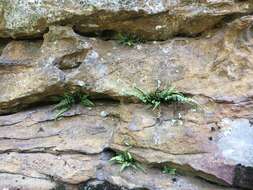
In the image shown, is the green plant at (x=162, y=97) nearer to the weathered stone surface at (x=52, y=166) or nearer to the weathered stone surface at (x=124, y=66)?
the weathered stone surface at (x=124, y=66)

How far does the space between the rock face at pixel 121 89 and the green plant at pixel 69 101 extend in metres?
0.10

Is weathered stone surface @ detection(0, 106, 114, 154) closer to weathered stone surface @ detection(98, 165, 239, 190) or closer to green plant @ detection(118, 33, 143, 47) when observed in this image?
weathered stone surface @ detection(98, 165, 239, 190)

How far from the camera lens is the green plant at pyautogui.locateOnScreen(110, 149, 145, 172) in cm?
621

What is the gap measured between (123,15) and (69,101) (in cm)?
173

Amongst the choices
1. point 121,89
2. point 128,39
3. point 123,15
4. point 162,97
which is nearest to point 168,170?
point 162,97

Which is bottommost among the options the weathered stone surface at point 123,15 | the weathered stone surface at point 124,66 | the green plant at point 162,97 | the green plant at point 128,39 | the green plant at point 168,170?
the green plant at point 168,170

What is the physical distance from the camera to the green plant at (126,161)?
20.4ft

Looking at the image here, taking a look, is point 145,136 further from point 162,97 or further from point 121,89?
point 121,89

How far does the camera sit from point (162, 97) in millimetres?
6641

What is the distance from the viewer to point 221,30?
695 cm

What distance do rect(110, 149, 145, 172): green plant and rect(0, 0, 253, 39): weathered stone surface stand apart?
218 cm

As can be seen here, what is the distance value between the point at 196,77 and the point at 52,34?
2574 millimetres

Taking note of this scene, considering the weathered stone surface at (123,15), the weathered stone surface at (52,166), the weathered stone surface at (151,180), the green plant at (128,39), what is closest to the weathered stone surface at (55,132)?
the weathered stone surface at (52,166)

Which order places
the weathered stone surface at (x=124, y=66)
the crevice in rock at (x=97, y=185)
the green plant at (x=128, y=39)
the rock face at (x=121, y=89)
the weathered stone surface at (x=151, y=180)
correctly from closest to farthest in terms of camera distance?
the weathered stone surface at (x=151, y=180)
the crevice in rock at (x=97, y=185)
the rock face at (x=121, y=89)
the weathered stone surface at (x=124, y=66)
the green plant at (x=128, y=39)
